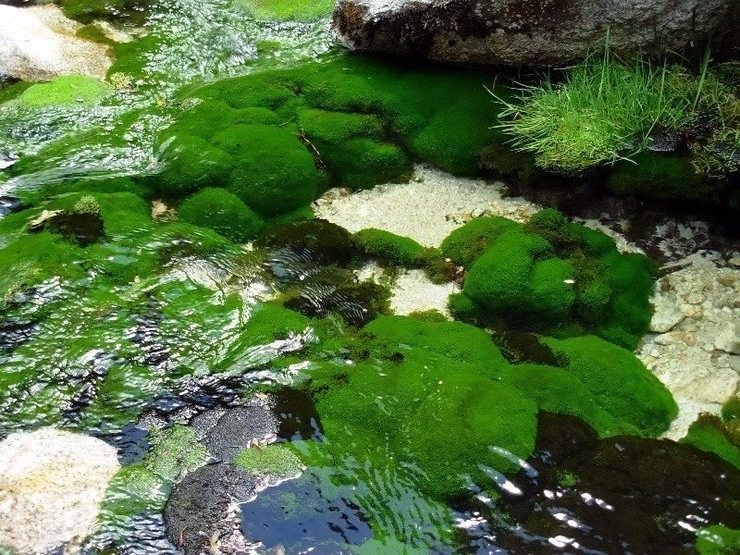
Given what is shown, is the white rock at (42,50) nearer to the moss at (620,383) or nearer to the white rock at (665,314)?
the moss at (620,383)

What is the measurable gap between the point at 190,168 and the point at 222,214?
2.43 feet

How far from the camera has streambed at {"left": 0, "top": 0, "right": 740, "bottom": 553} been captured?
171 inches

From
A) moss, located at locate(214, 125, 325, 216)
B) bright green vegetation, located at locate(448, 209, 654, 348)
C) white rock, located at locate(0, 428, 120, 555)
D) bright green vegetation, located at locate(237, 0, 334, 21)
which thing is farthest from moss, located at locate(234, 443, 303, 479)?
bright green vegetation, located at locate(237, 0, 334, 21)

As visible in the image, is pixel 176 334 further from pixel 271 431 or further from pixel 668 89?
pixel 668 89

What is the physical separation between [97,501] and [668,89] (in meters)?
6.46

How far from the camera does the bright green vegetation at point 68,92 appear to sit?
819 cm

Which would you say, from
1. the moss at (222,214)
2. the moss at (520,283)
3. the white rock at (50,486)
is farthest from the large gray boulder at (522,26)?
the white rock at (50,486)

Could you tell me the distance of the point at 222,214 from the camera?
6.86 meters

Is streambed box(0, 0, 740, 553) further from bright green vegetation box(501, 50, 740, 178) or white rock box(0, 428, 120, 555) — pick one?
bright green vegetation box(501, 50, 740, 178)

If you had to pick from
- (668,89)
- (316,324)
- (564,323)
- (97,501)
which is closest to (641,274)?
Result: (564,323)

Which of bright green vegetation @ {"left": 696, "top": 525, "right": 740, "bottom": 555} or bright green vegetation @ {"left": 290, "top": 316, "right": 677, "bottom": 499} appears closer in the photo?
bright green vegetation @ {"left": 696, "top": 525, "right": 740, "bottom": 555}

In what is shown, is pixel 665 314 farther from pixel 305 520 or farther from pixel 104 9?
pixel 104 9

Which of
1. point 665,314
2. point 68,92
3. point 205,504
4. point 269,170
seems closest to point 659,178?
point 665,314

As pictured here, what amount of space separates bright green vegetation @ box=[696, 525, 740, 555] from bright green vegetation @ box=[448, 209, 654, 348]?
2.06 meters
